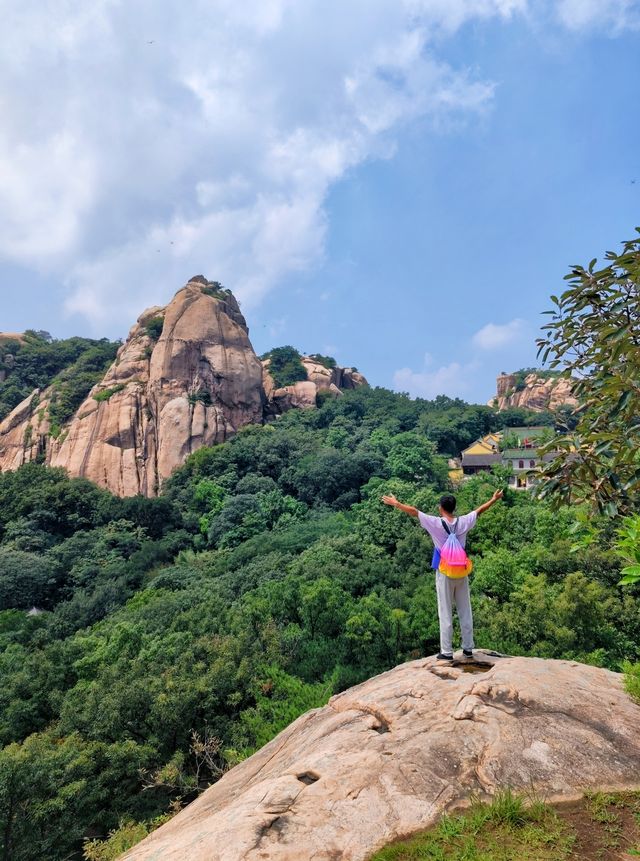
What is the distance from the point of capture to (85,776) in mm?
10883

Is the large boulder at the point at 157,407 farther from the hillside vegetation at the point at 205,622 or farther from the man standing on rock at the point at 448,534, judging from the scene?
the man standing on rock at the point at 448,534

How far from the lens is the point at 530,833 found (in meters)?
2.91

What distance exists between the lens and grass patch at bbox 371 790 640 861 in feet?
9.10

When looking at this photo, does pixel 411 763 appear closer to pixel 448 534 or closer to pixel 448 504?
pixel 448 534

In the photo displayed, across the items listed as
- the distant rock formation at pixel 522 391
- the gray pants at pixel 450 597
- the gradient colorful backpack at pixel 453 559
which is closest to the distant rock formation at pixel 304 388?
the distant rock formation at pixel 522 391

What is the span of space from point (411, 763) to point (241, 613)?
13653 mm

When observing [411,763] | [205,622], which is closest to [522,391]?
[205,622]

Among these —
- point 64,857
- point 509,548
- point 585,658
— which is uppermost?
point 509,548

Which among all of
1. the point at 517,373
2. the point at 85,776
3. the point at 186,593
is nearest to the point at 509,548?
the point at 186,593

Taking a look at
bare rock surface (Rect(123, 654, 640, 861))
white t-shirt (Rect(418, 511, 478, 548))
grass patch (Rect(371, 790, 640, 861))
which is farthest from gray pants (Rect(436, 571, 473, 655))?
grass patch (Rect(371, 790, 640, 861))

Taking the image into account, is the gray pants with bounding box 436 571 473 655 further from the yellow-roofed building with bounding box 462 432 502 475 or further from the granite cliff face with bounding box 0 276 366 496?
the yellow-roofed building with bounding box 462 432 502 475

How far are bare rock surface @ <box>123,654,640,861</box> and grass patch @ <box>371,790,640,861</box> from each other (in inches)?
4.6

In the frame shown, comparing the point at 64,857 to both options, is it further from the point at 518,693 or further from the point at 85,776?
the point at 518,693

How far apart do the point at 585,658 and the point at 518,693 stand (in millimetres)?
7650
